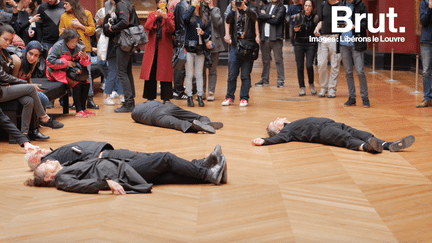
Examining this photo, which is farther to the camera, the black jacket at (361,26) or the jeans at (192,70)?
the jeans at (192,70)

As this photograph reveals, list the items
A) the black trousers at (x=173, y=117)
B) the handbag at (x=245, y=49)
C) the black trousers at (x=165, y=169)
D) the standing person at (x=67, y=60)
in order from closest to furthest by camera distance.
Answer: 1. the black trousers at (x=165, y=169)
2. the black trousers at (x=173, y=117)
3. the standing person at (x=67, y=60)
4. the handbag at (x=245, y=49)

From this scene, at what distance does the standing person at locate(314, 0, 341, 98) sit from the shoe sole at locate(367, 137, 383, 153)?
3.47 m

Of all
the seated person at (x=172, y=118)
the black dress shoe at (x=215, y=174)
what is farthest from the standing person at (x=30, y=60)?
the black dress shoe at (x=215, y=174)

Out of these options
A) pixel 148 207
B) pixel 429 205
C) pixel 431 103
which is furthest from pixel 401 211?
pixel 431 103

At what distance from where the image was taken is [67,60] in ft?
25.9

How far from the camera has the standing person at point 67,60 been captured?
7824 mm

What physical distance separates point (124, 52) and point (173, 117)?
1912 millimetres

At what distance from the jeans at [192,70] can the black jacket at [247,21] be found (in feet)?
2.00

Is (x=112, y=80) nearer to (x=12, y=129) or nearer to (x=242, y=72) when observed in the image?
(x=242, y=72)

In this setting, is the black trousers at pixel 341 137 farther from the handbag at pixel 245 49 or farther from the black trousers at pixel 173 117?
the handbag at pixel 245 49

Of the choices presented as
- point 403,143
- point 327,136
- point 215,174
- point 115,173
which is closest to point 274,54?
point 327,136

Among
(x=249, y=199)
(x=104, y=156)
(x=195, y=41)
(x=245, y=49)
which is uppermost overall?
(x=195, y=41)

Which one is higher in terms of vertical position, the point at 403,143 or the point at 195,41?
the point at 195,41

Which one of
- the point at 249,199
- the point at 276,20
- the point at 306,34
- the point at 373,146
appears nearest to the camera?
the point at 249,199
